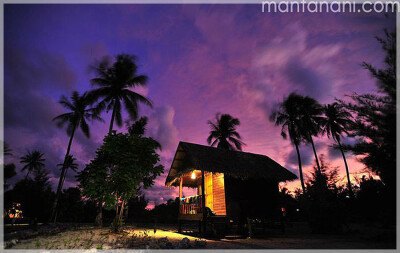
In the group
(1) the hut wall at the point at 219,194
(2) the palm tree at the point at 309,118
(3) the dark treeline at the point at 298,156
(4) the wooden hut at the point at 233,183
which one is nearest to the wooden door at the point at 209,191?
(4) the wooden hut at the point at 233,183

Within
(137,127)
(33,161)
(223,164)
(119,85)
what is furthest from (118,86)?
(33,161)

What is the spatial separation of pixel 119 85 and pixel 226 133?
55.8ft

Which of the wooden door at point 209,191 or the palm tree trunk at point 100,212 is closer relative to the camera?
the wooden door at point 209,191

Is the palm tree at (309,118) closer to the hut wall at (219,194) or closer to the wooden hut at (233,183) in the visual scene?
the wooden hut at (233,183)

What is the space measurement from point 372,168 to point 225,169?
7762mm

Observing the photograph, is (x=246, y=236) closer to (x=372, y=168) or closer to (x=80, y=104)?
(x=372, y=168)

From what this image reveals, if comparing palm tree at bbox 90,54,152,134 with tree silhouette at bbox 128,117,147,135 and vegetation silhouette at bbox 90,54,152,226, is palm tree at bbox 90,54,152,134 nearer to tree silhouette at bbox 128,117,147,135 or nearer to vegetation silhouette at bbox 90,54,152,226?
vegetation silhouette at bbox 90,54,152,226

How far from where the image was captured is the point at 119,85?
67.3ft

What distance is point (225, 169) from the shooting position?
1232cm

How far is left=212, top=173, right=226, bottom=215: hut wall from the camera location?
14055 millimetres

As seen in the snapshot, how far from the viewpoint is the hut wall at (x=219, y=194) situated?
14055 mm

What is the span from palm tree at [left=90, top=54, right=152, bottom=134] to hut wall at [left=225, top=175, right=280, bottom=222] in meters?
12.3

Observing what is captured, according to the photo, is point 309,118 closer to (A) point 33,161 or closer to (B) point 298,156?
(B) point 298,156

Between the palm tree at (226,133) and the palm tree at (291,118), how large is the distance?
21.6 feet
